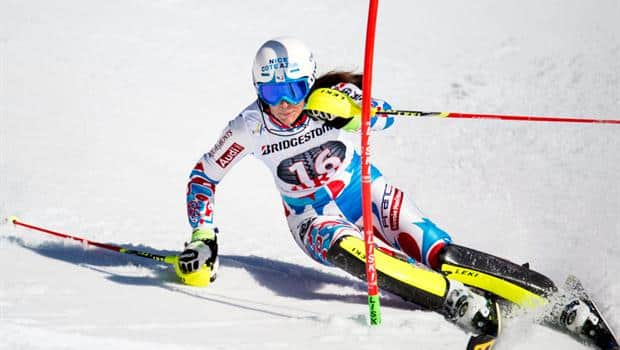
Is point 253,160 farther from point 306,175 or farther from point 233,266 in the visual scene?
point 306,175

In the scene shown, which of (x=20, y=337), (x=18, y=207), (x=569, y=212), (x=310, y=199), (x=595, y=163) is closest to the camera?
(x=20, y=337)

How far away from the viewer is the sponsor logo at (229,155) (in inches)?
181

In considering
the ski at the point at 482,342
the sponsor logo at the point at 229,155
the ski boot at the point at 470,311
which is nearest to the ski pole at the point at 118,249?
the sponsor logo at the point at 229,155

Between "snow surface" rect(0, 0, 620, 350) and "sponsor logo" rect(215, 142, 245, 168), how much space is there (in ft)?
1.92

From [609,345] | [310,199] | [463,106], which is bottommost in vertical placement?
[609,345]

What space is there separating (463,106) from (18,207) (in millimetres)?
4778

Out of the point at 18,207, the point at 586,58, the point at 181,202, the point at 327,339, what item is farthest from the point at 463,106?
the point at 327,339

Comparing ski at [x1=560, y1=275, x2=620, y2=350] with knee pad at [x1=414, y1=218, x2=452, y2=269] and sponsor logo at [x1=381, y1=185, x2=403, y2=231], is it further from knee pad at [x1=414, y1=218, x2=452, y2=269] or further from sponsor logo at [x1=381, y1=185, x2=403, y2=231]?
sponsor logo at [x1=381, y1=185, x2=403, y2=231]

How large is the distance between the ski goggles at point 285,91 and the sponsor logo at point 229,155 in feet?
1.17

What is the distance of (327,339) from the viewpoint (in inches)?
143

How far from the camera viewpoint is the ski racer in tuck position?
4.07 meters

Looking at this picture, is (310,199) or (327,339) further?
(310,199)

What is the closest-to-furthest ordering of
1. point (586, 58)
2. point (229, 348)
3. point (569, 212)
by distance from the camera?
point (229, 348)
point (569, 212)
point (586, 58)

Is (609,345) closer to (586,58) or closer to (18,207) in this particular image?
(18,207)
